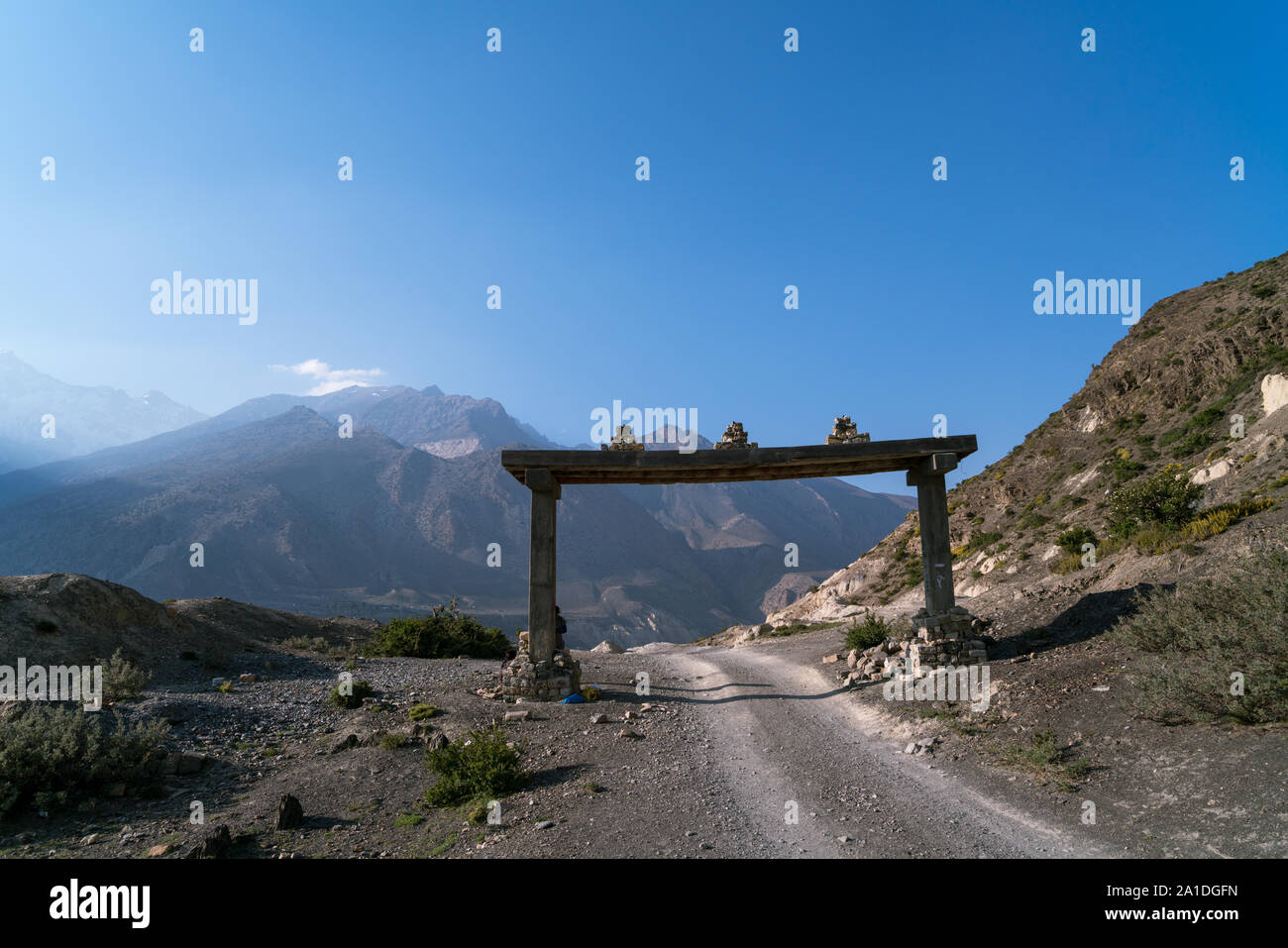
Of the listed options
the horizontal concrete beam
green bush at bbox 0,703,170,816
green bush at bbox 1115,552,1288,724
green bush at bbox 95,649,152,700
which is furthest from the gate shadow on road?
green bush at bbox 95,649,152,700

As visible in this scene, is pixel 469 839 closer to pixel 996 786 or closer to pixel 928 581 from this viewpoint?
pixel 996 786

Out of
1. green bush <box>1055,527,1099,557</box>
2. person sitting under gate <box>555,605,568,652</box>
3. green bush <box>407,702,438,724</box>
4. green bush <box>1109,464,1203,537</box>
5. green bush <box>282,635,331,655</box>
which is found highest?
green bush <box>1109,464,1203,537</box>

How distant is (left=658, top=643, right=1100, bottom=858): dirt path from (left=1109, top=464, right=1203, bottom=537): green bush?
38.8 ft

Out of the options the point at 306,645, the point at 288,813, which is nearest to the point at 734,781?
the point at 288,813

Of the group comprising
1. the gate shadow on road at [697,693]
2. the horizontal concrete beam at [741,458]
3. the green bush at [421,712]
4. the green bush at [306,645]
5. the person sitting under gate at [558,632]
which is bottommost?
the gate shadow on road at [697,693]

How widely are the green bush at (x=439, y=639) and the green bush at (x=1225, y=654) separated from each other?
19.0 metres

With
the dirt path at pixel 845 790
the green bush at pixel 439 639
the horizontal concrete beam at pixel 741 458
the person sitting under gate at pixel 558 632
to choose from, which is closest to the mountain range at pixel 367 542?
the green bush at pixel 439 639

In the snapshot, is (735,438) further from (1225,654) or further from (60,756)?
(60,756)

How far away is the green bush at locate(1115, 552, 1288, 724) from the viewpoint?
716cm

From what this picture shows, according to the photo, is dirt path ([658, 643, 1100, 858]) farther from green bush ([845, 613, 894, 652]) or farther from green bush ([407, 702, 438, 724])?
green bush ([407, 702, 438, 724])

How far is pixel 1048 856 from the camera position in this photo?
5812 millimetres

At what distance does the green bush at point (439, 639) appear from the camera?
72.7ft

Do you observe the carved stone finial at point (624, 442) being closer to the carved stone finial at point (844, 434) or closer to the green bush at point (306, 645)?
the carved stone finial at point (844, 434)

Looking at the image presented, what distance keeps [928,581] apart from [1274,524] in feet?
23.1
